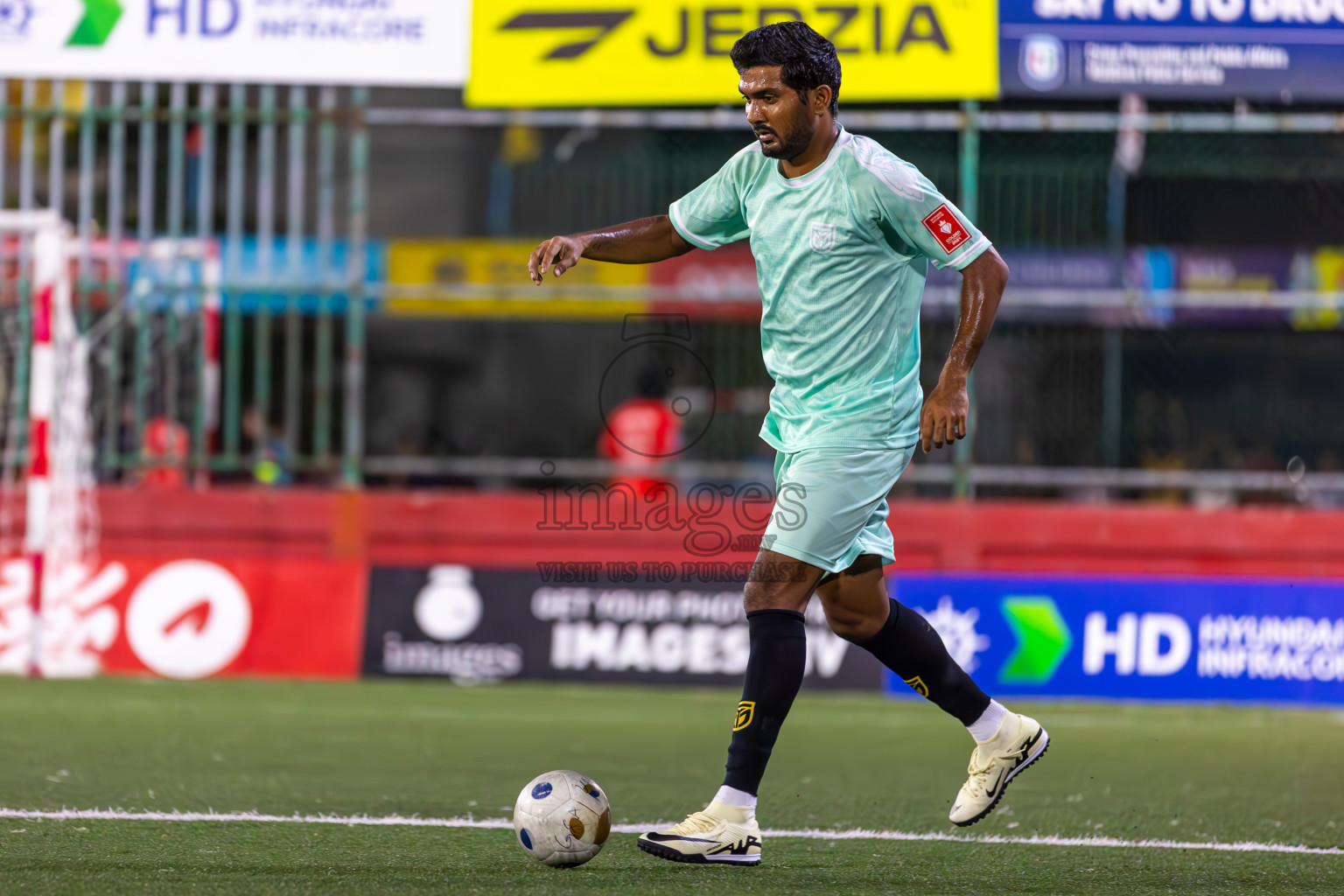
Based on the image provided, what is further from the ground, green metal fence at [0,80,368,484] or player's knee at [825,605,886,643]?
green metal fence at [0,80,368,484]

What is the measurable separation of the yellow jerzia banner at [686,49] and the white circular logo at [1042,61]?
0.17 metres

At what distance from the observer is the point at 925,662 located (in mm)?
4621

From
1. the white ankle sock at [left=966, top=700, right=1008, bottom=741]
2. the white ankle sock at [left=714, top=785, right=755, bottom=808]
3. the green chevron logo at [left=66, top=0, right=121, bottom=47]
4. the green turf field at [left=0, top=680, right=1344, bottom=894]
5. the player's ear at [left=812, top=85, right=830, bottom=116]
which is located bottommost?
the green turf field at [left=0, top=680, right=1344, bottom=894]

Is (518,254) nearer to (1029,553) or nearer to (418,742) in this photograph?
(1029,553)

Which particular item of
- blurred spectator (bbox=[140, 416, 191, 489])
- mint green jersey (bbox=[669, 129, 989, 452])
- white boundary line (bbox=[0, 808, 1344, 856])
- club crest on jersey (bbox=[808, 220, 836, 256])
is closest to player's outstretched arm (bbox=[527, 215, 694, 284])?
mint green jersey (bbox=[669, 129, 989, 452])

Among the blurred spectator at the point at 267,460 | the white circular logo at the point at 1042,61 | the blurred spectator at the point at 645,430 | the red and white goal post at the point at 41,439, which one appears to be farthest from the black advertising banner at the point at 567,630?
the white circular logo at the point at 1042,61

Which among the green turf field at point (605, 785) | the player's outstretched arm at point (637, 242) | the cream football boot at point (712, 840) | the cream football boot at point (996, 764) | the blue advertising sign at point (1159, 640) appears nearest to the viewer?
the green turf field at point (605, 785)

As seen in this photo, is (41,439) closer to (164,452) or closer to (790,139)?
(164,452)

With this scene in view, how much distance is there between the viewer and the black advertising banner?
943cm

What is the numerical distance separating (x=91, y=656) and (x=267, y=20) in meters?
3.72

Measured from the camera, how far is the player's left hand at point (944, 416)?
411 centimetres

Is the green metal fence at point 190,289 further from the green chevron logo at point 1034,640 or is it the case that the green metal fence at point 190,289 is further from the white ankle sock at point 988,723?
the white ankle sock at point 988,723

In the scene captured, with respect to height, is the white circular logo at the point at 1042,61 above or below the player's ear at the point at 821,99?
above

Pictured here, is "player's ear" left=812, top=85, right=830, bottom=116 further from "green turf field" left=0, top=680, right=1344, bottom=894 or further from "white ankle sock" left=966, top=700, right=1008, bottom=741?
"green turf field" left=0, top=680, right=1344, bottom=894
